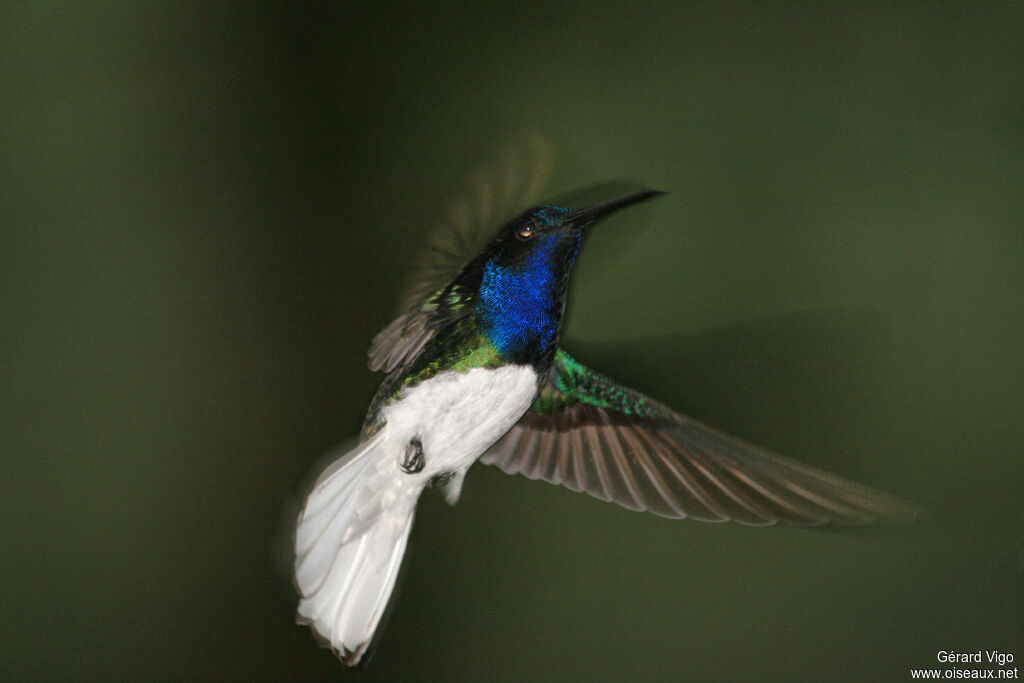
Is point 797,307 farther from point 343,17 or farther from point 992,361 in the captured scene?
point 343,17

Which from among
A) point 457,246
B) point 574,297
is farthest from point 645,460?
point 574,297

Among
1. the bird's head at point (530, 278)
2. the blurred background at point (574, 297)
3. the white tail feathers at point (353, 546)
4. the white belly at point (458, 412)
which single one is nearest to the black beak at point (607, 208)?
the bird's head at point (530, 278)

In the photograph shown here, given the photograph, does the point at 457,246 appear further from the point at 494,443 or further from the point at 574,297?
the point at 574,297

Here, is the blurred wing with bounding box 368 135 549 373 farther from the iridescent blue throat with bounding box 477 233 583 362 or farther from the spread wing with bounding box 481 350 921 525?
the spread wing with bounding box 481 350 921 525

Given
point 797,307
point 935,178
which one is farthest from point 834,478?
point 935,178

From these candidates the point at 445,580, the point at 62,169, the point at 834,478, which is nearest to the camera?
the point at 834,478

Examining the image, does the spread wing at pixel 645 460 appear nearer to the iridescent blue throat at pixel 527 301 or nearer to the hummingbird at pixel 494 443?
the hummingbird at pixel 494 443
